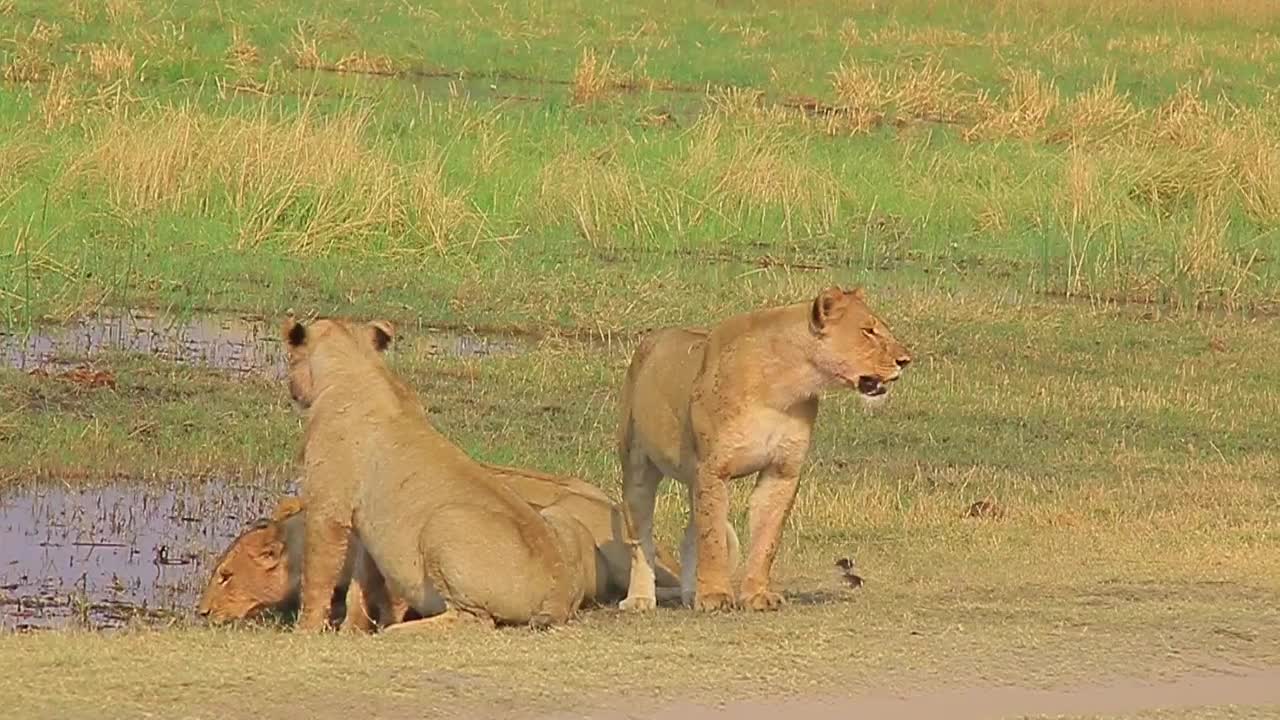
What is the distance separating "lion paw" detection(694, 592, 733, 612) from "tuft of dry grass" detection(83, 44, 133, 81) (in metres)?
16.4

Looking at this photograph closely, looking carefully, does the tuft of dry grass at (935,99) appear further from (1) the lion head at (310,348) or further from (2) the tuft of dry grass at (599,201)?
(1) the lion head at (310,348)

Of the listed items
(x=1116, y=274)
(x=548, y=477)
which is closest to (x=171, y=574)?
(x=548, y=477)

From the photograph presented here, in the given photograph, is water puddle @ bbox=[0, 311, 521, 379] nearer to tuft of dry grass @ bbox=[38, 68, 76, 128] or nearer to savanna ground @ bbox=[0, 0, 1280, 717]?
savanna ground @ bbox=[0, 0, 1280, 717]

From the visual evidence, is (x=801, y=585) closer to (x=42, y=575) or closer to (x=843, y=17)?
(x=42, y=575)

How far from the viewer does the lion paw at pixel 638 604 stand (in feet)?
28.6

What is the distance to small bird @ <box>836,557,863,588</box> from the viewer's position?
30.6 ft

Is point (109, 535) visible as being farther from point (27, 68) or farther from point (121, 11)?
point (121, 11)

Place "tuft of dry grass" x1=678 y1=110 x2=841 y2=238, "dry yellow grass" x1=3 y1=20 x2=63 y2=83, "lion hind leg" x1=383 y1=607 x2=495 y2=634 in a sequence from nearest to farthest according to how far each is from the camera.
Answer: "lion hind leg" x1=383 y1=607 x2=495 y2=634 < "tuft of dry grass" x1=678 y1=110 x2=841 y2=238 < "dry yellow grass" x1=3 y1=20 x2=63 y2=83

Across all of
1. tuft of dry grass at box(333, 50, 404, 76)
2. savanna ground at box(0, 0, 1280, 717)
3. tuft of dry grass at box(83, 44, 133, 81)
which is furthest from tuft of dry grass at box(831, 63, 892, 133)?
tuft of dry grass at box(83, 44, 133, 81)

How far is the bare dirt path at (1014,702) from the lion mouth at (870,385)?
4.97 feet

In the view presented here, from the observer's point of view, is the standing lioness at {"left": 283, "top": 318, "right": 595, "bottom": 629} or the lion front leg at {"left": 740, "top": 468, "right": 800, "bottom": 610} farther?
the lion front leg at {"left": 740, "top": 468, "right": 800, "bottom": 610}

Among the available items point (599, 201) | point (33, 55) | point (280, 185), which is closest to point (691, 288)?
point (599, 201)

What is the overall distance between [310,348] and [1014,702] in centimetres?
294

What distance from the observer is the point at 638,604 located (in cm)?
877
